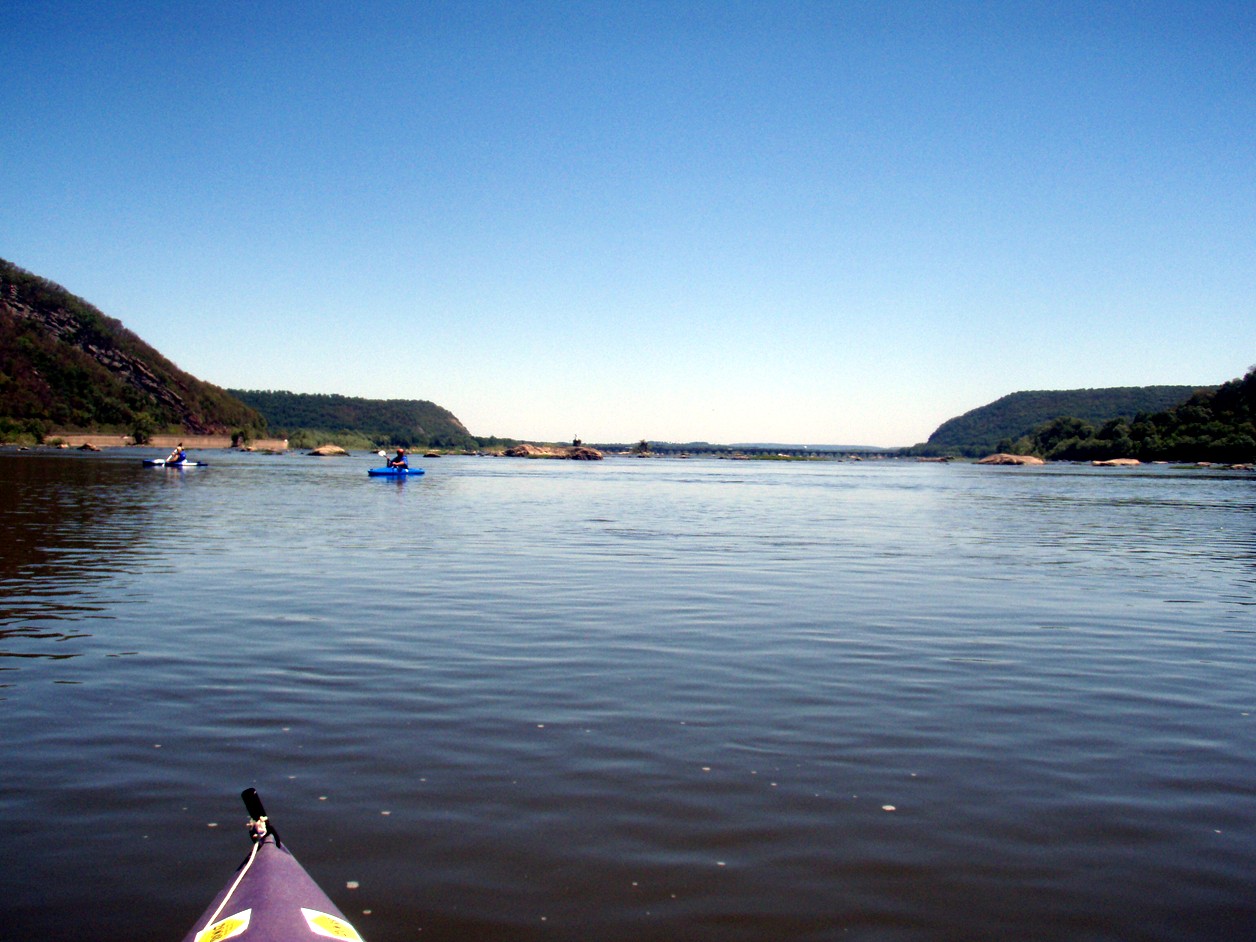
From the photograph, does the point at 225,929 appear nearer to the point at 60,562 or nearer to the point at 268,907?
the point at 268,907

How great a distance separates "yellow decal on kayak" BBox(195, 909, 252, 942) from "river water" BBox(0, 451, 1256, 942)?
1.20 m

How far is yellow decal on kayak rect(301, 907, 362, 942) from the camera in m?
4.54

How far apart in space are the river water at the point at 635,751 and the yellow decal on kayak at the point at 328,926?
97 centimetres

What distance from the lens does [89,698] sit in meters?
10.5

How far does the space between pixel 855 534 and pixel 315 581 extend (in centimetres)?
2134

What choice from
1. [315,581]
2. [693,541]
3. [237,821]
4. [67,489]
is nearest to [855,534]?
[693,541]

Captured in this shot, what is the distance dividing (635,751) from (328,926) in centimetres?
453

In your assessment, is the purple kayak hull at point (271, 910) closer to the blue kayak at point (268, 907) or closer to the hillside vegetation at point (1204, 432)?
the blue kayak at point (268, 907)

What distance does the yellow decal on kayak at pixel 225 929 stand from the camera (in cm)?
444

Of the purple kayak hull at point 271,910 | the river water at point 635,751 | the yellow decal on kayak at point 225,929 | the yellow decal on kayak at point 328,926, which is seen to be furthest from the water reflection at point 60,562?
the yellow decal on kayak at point 328,926

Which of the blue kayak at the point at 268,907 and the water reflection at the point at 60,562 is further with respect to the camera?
the water reflection at the point at 60,562

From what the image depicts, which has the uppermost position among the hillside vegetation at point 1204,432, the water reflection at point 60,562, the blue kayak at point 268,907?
the hillside vegetation at point 1204,432

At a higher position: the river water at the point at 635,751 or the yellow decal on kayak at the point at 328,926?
the yellow decal on kayak at the point at 328,926

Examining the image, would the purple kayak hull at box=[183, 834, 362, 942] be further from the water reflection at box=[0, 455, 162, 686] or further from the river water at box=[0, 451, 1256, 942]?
the water reflection at box=[0, 455, 162, 686]
